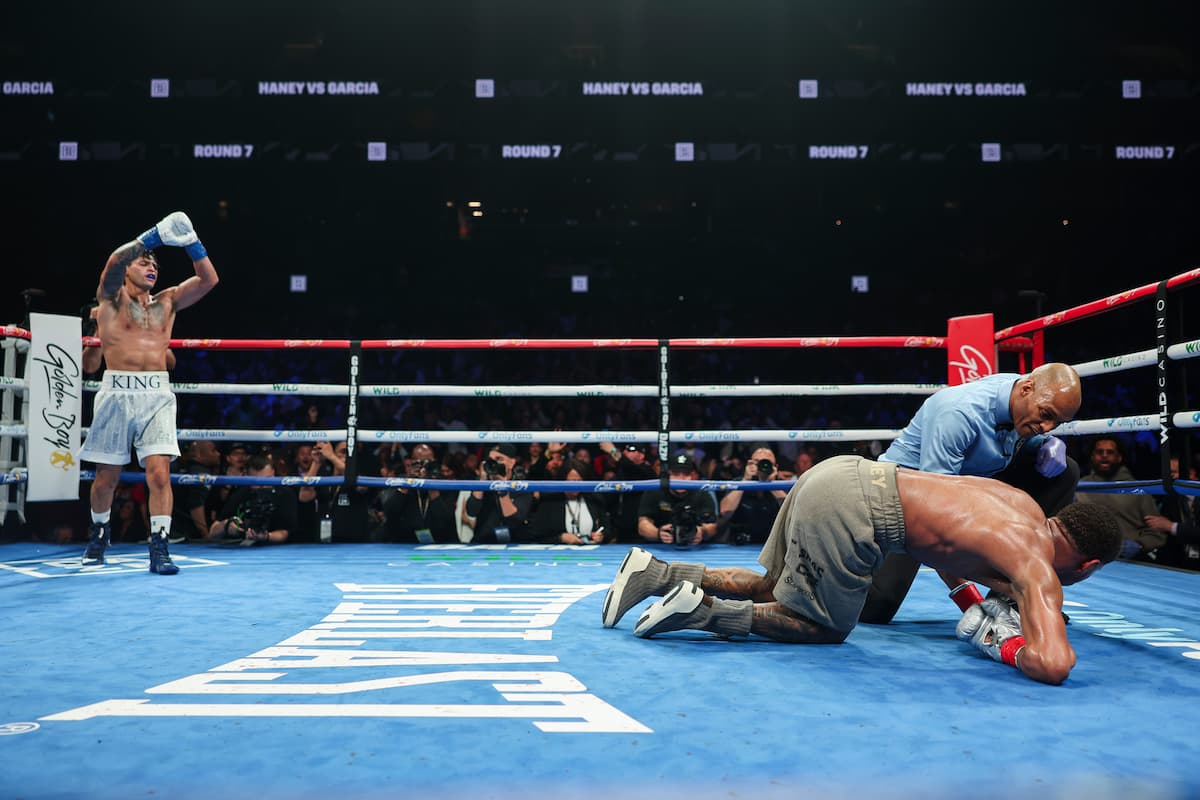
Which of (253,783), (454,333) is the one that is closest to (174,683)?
(253,783)

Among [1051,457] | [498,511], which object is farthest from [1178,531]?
[498,511]

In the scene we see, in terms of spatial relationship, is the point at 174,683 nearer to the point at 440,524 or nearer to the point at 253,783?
the point at 253,783

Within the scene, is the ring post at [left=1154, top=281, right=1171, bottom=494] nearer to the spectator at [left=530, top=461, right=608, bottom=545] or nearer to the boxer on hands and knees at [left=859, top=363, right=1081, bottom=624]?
the boxer on hands and knees at [left=859, top=363, right=1081, bottom=624]

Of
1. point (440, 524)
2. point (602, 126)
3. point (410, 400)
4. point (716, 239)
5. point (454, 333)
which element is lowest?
point (440, 524)

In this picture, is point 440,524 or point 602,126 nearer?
point 440,524

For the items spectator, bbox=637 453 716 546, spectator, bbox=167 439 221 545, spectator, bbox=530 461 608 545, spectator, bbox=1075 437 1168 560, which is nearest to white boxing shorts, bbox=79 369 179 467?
spectator, bbox=167 439 221 545

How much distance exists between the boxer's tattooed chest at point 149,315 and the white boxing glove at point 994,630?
3.35 m

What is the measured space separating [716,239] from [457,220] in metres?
3.68

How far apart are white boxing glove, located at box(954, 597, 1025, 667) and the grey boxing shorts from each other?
0.28 m

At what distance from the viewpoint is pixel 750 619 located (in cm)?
202

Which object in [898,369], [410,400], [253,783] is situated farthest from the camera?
[898,369]

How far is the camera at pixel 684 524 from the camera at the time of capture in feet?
13.6

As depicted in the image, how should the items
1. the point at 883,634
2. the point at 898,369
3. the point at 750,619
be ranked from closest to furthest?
the point at 750,619 < the point at 883,634 < the point at 898,369

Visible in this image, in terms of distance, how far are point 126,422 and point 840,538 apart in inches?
120
